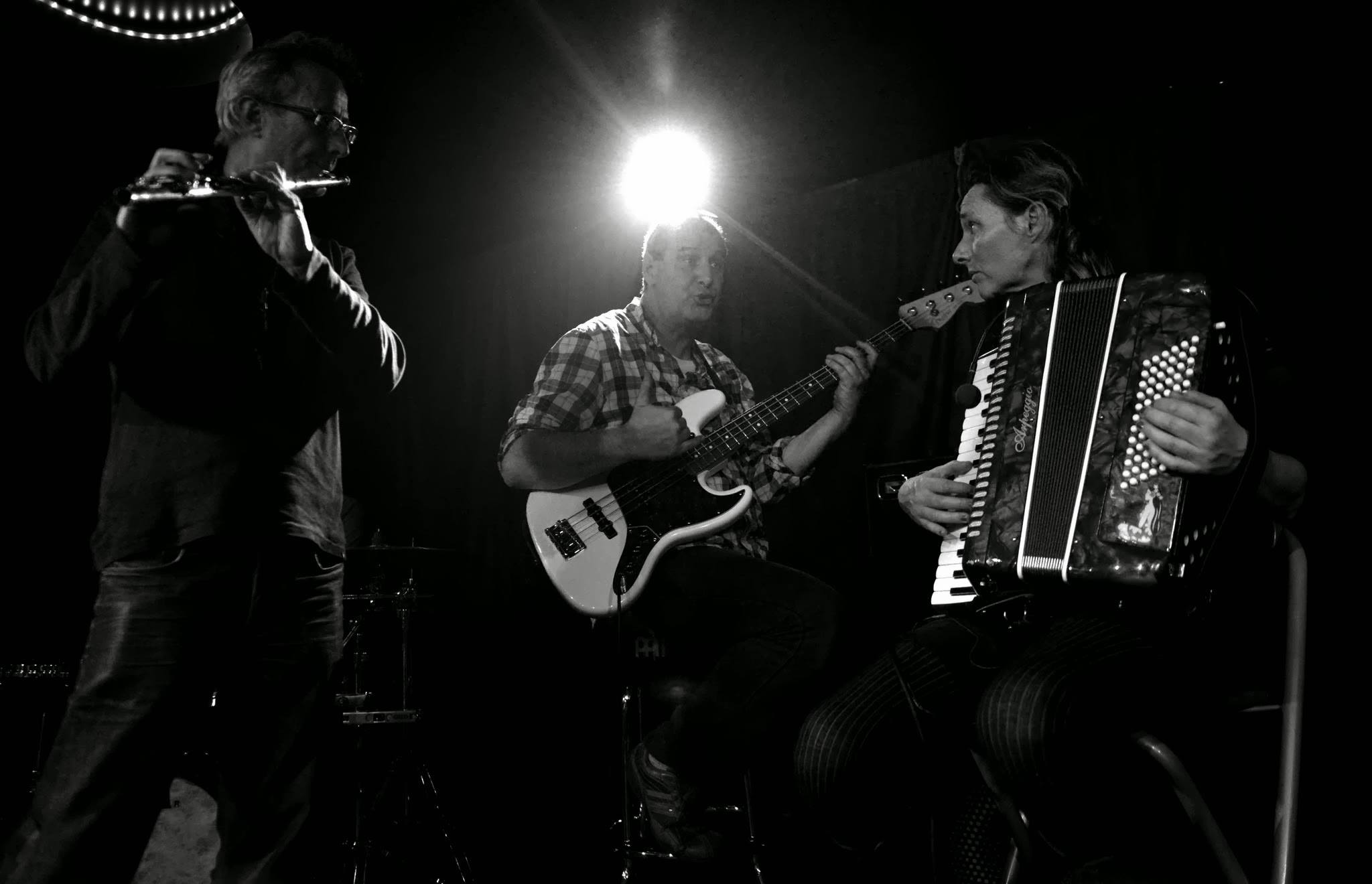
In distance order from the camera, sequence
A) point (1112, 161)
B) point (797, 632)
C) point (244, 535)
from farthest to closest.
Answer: point (1112, 161) < point (797, 632) < point (244, 535)

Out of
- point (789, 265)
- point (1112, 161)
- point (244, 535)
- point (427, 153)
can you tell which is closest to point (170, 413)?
point (244, 535)

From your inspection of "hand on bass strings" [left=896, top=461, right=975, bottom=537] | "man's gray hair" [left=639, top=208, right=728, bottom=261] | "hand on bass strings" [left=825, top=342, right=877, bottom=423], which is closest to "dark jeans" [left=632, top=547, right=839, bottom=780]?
"hand on bass strings" [left=896, top=461, right=975, bottom=537]

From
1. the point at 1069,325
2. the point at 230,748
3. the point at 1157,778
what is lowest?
the point at 230,748

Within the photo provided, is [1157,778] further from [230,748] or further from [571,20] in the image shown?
[571,20]

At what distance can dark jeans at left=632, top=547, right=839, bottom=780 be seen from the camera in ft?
7.81

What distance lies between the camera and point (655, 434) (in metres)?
2.86

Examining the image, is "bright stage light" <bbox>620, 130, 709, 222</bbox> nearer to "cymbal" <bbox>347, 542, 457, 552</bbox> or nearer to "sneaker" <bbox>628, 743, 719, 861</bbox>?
"cymbal" <bbox>347, 542, 457, 552</bbox>

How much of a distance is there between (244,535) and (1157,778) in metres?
1.77

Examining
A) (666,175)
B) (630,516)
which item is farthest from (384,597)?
(666,175)

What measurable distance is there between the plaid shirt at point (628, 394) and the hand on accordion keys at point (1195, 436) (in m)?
1.43

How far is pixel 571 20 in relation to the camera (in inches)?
128

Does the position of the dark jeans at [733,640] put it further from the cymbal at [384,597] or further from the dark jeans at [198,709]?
the cymbal at [384,597]

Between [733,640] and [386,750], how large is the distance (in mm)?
1904

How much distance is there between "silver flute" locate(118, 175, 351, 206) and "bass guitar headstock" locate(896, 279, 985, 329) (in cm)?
209
